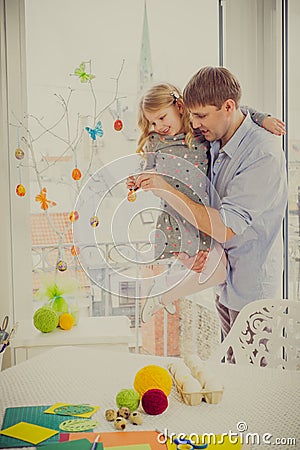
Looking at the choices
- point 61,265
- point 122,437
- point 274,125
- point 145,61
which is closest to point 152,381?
point 122,437

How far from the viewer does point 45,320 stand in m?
2.84

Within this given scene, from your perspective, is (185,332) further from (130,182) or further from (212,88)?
(212,88)

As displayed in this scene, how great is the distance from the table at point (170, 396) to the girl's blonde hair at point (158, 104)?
1.11 metres

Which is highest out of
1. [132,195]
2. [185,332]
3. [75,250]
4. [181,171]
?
[181,171]

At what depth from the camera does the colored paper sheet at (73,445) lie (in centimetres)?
158

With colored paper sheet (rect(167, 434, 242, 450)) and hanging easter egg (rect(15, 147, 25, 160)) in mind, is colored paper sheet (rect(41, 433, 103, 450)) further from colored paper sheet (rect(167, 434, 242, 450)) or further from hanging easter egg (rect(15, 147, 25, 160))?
hanging easter egg (rect(15, 147, 25, 160))

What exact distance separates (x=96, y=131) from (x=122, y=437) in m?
1.68

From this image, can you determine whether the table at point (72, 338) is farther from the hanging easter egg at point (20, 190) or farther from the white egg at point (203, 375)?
the white egg at point (203, 375)

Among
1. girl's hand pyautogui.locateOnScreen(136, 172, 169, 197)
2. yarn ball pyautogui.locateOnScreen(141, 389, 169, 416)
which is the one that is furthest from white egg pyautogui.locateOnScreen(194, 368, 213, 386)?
girl's hand pyautogui.locateOnScreen(136, 172, 169, 197)

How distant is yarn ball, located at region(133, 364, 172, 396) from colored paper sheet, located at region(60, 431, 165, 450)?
177 millimetres

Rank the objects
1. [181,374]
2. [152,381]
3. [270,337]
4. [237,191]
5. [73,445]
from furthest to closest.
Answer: [237,191] < [270,337] < [181,374] < [152,381] < [73,445]

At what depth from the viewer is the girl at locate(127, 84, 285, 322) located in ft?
9.71

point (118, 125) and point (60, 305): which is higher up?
point (118, 125)

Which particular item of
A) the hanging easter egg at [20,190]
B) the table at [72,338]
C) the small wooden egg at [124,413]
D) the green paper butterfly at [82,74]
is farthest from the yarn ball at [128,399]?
the green paper butterfly at [82,74]
